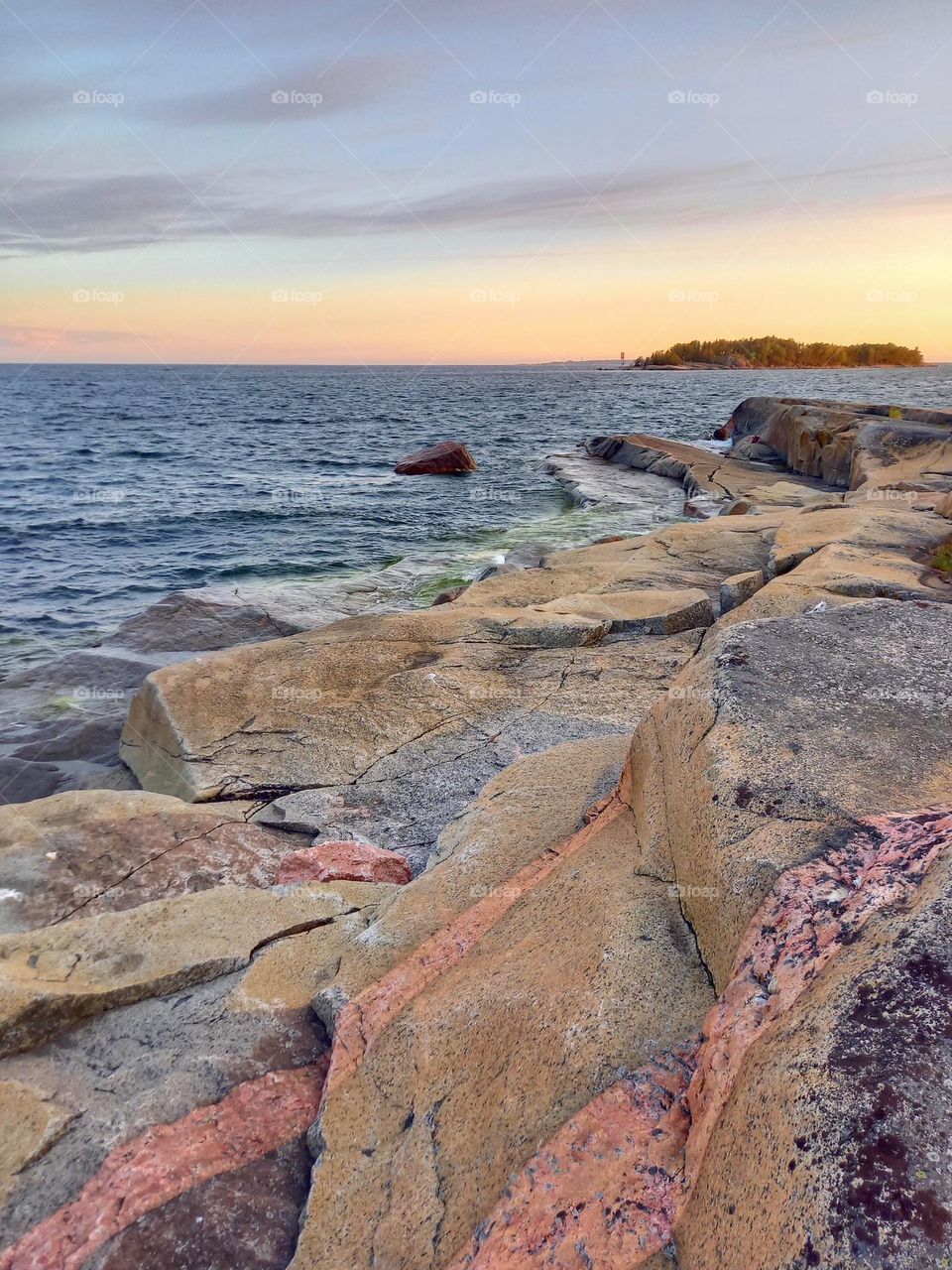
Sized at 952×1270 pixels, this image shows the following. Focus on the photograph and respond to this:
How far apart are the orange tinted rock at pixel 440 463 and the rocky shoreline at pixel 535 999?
29041mm

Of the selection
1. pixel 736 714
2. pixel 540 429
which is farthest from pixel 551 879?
pixel 540 429

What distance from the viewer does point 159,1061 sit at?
130 inches

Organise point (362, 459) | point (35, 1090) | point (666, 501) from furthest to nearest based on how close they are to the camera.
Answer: point (362, 459) < point (666, 501) < point (35, 1090)

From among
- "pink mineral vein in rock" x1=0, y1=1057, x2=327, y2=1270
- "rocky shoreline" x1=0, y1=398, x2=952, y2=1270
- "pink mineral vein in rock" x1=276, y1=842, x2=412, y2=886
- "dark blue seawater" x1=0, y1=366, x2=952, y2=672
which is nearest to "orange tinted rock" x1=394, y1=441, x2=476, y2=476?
"dark blue seawater" x1=0, y1=366, x2=952, y2=672

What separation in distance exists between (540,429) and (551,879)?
51.8 m

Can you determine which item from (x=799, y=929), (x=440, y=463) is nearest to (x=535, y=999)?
(x=799, y=929)

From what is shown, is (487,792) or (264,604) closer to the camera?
(487,792)

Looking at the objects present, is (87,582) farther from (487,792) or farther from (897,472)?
(897,472)

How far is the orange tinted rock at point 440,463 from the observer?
34.5 metres

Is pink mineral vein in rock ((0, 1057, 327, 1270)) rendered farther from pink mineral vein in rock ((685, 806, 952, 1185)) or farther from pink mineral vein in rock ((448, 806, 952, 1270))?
pink mineral vein in rock ((685, 806, 952, 1185))

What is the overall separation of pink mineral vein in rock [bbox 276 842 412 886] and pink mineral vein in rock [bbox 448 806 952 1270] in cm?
261

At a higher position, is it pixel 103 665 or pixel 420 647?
pixel 420 647

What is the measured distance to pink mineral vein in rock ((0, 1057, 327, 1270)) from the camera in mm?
2670

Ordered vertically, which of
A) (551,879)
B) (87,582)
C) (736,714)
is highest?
(736,714)
